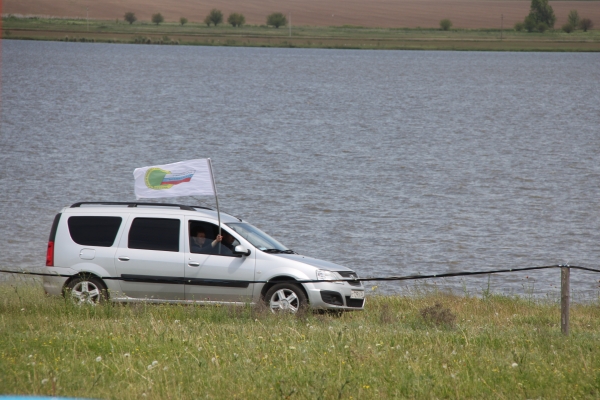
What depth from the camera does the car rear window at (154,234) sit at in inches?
516

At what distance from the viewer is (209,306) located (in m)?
12.4

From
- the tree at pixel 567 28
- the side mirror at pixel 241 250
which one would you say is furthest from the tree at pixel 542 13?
the side mirror at pixel 241 250

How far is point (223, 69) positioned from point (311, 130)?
66.9m

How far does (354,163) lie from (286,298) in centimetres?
2753

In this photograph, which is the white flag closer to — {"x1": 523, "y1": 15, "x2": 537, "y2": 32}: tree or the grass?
the grass

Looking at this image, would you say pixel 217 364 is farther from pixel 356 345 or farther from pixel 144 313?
pixel 144 313

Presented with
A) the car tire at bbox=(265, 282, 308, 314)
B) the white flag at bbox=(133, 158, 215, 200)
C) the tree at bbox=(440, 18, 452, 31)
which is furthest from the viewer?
the tree at bbox=(440, 18, 452, 31)

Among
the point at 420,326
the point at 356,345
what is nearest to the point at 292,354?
the point at 356,345

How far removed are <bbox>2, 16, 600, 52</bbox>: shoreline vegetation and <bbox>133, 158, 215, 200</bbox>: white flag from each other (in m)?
154

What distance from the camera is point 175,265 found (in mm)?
12945

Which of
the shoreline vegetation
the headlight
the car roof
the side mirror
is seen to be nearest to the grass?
the headlight

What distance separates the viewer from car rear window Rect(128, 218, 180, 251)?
1310 cm

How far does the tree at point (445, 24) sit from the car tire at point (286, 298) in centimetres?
18455

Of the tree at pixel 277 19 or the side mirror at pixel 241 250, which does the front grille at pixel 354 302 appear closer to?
the side mirror at pixel 241 250
